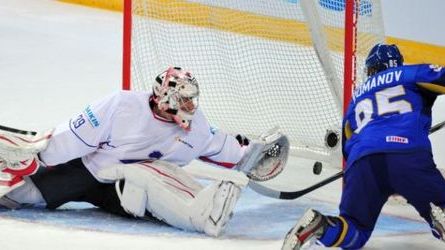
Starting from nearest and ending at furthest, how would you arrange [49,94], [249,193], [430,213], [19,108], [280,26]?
[430,213] < [249,193] < [280,26] < [19,108] < [49,94]

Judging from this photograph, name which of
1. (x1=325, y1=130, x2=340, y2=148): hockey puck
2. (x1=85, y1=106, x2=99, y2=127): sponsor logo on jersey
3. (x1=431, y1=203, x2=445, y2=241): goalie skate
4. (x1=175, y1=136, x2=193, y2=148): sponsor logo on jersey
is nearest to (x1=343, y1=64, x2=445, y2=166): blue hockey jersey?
(x1=431, y1=203, x2=445, y2=241): goalie skate

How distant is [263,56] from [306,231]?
227cm

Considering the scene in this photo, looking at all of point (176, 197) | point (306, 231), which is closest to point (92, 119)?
point (176, 197)

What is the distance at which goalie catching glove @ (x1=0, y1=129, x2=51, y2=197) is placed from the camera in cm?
443

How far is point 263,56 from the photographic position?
614 centimetres

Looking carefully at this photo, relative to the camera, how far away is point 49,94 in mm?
7129

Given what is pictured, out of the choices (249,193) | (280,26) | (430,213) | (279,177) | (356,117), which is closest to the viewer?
(430,213)

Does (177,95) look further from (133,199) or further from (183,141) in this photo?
(133,199)

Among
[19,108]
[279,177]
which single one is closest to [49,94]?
[19,108]

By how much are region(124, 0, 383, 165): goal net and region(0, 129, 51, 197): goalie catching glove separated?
4.76 feet

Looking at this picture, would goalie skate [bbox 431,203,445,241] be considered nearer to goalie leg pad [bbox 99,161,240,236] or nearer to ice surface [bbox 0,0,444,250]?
ice surface [bbox 0,0,444,250]

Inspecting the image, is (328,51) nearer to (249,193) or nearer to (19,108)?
(249,193)

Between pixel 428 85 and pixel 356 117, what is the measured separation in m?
0.30

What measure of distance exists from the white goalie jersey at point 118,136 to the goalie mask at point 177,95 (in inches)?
2.9
